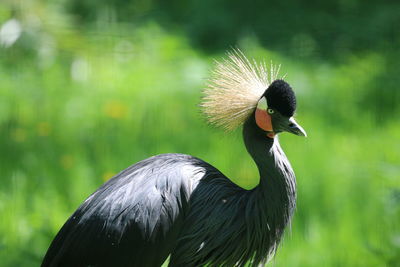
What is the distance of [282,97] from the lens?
2578 millimetres

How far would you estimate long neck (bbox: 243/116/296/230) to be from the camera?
265cm

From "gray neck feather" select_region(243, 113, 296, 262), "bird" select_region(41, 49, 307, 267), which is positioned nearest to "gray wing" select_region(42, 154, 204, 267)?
"bird" select_region(41, 49, 307, 267)

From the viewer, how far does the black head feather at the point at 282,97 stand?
2.57 meters

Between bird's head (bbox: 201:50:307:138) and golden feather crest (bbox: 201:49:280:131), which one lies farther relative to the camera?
golden feather crest (bbox: 201:49:280:131)

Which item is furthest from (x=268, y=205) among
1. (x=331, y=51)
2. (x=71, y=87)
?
(x=331, y=51)

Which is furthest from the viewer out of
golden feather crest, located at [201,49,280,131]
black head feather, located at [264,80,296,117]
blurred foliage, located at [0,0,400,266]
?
blurred foliage, located at [0,0,400,266]

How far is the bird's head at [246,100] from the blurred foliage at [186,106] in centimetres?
14

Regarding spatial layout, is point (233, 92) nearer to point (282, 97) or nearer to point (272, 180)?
point (282, 97)

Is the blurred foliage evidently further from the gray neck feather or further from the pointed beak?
the pointed beak

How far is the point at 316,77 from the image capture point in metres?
5.27

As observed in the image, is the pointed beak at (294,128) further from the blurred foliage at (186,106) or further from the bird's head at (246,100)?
the blurred foliage at (186,106)

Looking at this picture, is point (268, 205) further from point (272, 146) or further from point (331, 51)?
point (331, 51)

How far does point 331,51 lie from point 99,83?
6.08 feet

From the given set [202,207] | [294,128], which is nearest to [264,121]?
[294,128]
